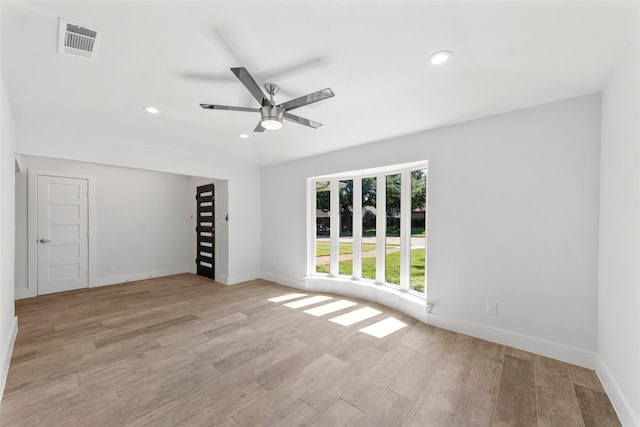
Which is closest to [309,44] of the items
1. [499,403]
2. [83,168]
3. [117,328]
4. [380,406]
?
[380,406]

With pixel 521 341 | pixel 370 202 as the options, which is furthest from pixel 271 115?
pixel 521 341

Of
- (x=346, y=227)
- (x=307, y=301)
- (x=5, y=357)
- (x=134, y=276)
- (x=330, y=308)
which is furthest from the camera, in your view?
(x=134, y=276)

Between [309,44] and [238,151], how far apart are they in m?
3.05

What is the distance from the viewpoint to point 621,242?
1.77 metres

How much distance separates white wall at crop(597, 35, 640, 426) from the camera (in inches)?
62.4

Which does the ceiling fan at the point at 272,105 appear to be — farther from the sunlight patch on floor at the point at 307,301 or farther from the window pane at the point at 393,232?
the sunlight patch on floor at the point at 307,301

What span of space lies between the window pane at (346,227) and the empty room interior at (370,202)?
0.11m

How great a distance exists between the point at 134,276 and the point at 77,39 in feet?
16.3

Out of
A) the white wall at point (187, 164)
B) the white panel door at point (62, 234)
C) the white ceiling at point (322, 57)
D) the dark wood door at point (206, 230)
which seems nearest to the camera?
the white ceiling at point (322, 57)

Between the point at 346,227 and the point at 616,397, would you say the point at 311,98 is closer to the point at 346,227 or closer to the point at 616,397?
the point at 346,227

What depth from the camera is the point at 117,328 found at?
3012 mm

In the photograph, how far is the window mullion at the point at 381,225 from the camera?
395cm

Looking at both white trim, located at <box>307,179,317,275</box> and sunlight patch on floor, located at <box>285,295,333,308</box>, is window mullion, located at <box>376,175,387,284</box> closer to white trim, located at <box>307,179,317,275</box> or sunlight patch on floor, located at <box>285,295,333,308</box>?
sunlight patch on floor, located at <box>285,295,333,308</box>

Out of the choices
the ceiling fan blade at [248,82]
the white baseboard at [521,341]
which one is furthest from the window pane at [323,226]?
the ceiling fan blade at [248,82]
